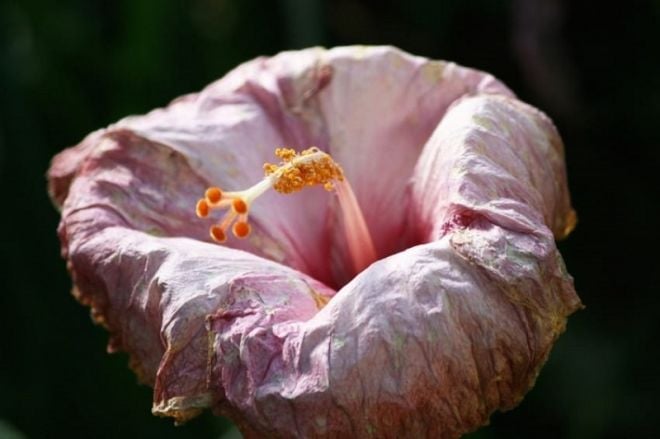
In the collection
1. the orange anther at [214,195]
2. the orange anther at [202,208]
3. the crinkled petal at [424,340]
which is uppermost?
the orange anther at [214,195]

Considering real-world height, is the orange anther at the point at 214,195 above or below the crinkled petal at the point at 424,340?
above

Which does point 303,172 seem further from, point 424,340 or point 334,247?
point 424,340

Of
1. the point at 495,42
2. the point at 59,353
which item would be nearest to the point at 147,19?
the point at 59,353

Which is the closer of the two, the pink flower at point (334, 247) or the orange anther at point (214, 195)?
the pink flower at point (334, 247)

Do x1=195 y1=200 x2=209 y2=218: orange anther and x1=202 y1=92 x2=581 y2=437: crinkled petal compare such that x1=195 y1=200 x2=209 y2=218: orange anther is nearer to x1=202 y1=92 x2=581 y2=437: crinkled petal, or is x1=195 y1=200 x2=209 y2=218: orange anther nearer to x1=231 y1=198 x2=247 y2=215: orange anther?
x1=231 y1=198 x2=247 y2=215: orange anther

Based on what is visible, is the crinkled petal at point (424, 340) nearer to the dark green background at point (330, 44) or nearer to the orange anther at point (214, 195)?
the orange anther at point (214, 195)

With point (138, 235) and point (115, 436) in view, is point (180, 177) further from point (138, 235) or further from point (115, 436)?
point (115, 436)

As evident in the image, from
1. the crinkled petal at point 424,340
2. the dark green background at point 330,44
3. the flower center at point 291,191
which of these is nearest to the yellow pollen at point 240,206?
the flower center at point 291,191
